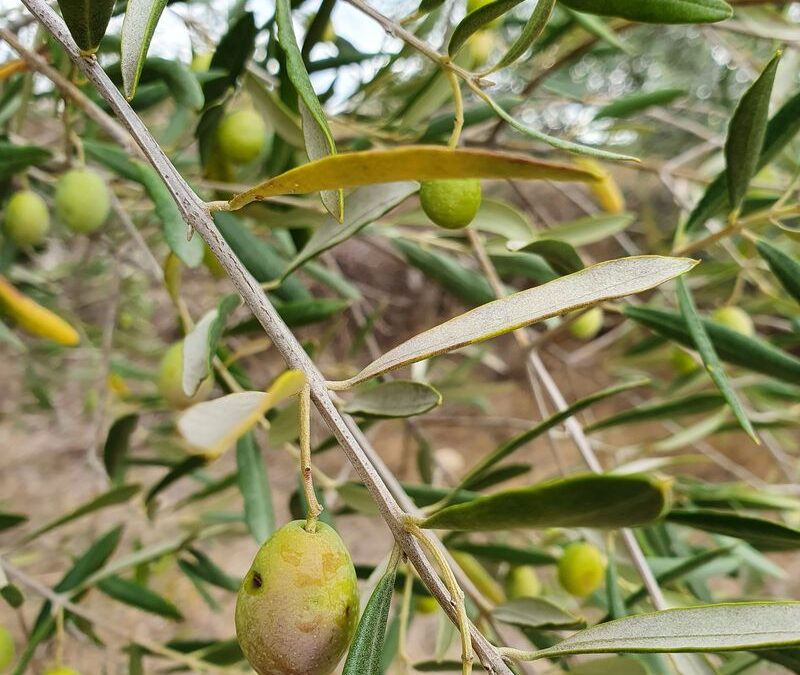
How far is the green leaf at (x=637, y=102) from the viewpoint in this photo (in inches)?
45.4

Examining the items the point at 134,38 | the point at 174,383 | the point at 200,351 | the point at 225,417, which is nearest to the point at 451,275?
the point at 174,383

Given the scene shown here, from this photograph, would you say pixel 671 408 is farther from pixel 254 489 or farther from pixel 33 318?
pixel 33 318

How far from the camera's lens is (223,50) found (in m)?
0.80

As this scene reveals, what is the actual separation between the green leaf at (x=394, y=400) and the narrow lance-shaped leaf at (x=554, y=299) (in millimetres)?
116

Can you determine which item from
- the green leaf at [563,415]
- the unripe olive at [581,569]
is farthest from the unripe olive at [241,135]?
the unripe olive at [581,569]

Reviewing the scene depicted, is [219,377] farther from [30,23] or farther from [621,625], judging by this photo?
[30,23]

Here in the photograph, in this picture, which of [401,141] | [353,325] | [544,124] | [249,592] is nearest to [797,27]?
[401,141]

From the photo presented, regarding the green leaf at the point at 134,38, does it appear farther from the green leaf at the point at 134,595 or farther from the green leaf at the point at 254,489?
the green leaf at the point at 134,595

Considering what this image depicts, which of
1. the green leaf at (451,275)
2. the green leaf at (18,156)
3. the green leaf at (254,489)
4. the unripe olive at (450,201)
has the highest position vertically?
the green leaf at (18,156)

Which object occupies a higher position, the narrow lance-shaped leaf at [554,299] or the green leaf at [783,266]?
the green leaf at [783,266]

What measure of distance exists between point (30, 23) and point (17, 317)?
61cm

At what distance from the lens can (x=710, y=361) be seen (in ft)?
2.27

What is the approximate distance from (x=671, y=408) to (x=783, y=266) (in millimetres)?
361

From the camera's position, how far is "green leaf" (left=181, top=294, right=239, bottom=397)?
1.96 feet
